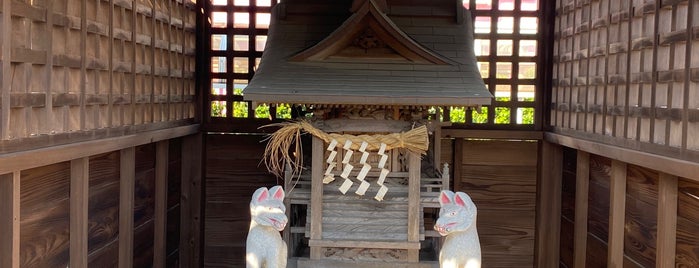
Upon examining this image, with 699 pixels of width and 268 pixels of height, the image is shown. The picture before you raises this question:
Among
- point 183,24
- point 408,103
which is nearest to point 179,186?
point 183,24

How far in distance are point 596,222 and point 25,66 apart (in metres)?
4.76

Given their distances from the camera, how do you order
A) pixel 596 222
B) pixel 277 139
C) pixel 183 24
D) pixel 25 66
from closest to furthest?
pixel 25 66 → pixel 277 139 → pixel 596 222 → pixel 183 24

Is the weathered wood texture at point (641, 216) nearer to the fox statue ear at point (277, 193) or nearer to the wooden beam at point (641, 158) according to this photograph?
the wooden beam at point (641, 158)

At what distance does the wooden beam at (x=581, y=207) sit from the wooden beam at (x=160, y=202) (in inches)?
160

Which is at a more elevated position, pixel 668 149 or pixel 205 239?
pixel 668 149

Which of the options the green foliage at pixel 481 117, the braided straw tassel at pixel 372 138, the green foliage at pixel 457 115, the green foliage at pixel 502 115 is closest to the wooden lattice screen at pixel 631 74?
the green foliage at pixel 502 115

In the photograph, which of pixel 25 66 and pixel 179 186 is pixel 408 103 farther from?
pixel 179 186

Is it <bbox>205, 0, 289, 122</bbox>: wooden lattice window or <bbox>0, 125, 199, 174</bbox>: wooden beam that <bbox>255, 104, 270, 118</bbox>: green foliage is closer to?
<bbox>205, 0, 289, 122</bbox>: wooden lattice window

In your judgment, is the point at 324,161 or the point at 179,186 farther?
the point at 179,186

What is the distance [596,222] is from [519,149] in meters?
1.72

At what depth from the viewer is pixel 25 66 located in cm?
370

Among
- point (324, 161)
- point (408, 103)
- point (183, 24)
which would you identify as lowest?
point (324, 161)

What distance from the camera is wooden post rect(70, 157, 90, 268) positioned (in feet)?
14.8

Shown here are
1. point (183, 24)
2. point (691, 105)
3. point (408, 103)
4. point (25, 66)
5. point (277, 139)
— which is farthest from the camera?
point (183, 24)
